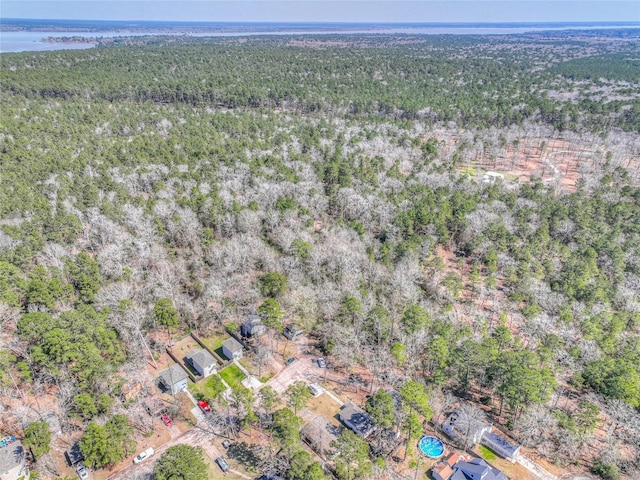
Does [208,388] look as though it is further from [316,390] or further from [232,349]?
[316,390]

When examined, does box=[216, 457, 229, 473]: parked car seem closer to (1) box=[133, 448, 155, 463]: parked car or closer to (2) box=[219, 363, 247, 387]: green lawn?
(1) box=[133, 448, 155, 463]: parked car

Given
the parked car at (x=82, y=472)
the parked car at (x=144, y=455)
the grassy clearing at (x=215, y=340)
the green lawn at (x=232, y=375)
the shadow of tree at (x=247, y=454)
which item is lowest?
the grassy clearing at (x=215, y=340)

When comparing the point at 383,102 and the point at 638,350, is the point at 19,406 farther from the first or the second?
the point at 383,102

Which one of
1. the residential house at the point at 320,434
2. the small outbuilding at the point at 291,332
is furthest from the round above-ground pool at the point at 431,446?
the small outbuilding at the point at 291,332

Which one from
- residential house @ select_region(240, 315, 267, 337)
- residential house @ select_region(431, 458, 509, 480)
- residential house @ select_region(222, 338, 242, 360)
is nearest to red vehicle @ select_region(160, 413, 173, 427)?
residential house @ select_region(222, 338, 242, 360)

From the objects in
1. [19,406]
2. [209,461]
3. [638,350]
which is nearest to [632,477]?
[638,350]

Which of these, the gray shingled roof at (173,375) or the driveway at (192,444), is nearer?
the driveway at (192,444)

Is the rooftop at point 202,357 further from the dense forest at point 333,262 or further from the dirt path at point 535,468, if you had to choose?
the dirt path at point 535,468
